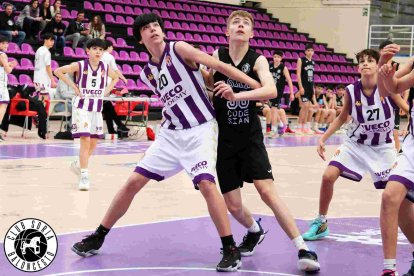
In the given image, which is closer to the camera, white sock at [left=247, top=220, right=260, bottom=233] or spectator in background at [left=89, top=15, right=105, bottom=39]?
white sock at [left=247, top=220, right=260, bottom=233]

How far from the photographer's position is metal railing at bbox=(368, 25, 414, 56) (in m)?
27.4

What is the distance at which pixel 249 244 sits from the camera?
5.57 meters

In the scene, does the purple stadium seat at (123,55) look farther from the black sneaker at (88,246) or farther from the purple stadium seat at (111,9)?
the black sneaker at (88,246)

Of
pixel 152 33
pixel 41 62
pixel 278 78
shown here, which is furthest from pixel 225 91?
pixel 278 78

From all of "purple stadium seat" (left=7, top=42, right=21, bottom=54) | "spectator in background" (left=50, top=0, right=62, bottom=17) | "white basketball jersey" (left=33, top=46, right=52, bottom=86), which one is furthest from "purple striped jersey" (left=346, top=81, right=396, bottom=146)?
"spectator in background" (left=50, top=0, right=62, bottom=17)

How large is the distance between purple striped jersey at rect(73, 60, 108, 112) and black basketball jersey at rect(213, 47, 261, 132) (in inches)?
157

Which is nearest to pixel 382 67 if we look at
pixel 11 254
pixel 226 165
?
pixel 226 165

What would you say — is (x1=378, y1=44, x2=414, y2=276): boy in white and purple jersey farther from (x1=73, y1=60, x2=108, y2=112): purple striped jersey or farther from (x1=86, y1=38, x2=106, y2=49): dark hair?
(x1=73, y1=60, x2=108, y2=112): purple striped jersey

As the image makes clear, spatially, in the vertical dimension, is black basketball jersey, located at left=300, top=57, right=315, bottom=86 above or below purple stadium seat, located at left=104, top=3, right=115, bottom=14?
below

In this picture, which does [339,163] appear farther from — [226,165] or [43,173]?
[43,173]

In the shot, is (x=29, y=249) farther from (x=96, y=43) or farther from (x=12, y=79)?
(x=12, y=79)

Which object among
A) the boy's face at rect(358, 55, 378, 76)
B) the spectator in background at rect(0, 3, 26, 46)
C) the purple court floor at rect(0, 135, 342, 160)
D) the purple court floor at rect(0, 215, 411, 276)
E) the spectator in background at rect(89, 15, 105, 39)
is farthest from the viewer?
the spectator in background at rect(89, 15, 105, 39)

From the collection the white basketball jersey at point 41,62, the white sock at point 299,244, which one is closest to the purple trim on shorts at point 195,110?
the white sock at point 299,244

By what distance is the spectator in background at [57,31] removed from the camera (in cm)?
1847
